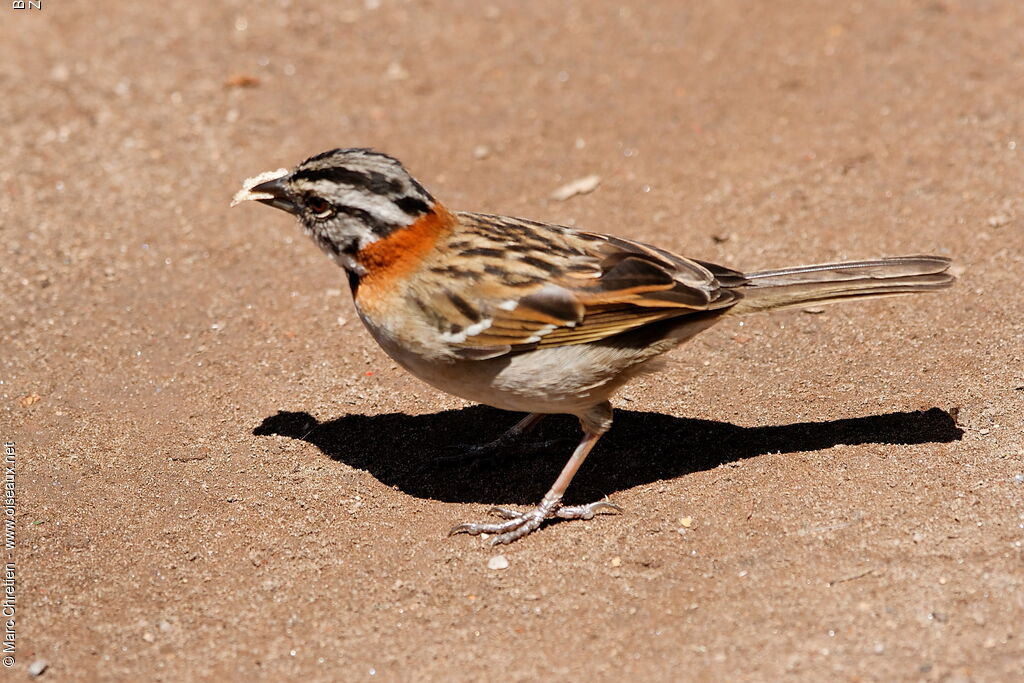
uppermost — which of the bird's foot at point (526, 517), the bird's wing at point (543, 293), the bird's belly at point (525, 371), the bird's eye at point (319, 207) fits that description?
the bird's eye at point (319, 207)

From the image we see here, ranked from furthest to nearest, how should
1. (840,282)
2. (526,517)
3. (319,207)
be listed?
(526,517), (840,282), (319,207)

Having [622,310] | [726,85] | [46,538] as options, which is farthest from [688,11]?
[46,538]

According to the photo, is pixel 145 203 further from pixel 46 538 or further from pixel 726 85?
pixel 726 85

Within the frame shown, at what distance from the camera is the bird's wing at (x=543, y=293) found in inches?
248

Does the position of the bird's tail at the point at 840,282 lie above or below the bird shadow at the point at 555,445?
above

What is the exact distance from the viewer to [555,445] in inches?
304

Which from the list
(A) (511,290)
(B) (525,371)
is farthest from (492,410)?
(A) (511,290)

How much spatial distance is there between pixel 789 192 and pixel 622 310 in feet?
13.1

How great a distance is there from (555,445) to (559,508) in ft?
3.07

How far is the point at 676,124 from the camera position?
35.1ft

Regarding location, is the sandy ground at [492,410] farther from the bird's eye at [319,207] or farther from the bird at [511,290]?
the bird's eye at [319,207]

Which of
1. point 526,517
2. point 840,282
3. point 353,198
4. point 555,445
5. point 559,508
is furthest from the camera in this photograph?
point 555,445

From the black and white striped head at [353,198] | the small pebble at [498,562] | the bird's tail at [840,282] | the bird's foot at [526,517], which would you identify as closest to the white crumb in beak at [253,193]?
the black and white striped head at [353,198]

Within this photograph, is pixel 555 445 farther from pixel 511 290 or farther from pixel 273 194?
pixel 273 194
